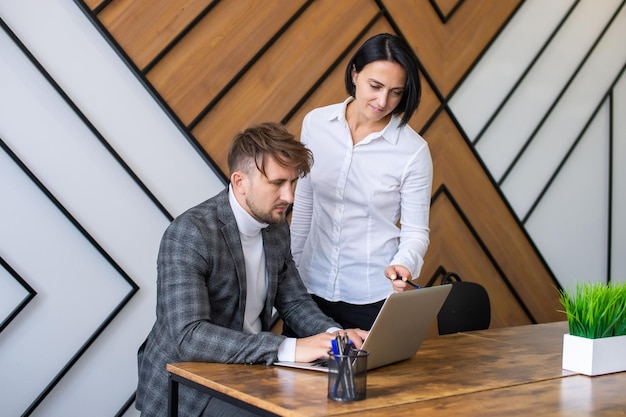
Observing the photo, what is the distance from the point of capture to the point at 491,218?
157 inches

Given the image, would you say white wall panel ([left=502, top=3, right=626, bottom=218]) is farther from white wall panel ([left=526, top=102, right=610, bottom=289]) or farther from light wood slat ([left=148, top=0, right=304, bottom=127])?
light wood slat ([left=148, top=0, right=304, bottom=127])

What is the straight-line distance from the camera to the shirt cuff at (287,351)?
1.78 metres

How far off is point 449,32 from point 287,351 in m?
2.42

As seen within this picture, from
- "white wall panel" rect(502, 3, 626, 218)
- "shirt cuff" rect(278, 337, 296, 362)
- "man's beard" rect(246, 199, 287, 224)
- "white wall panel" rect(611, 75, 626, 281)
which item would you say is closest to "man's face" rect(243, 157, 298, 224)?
"man's beard" rect(246, 199, 287, 224)

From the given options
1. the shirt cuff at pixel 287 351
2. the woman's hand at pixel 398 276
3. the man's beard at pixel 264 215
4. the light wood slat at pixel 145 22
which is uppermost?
the light wood slat at pixel 145 22

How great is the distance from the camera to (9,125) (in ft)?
8.69

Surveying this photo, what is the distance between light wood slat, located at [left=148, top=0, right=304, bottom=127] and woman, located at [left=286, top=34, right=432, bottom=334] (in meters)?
0.68

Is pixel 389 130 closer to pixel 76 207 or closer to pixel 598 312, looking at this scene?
pixel 598 312

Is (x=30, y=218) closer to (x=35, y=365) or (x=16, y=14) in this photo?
(x=35, y=365)

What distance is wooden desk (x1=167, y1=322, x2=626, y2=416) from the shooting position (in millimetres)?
1467

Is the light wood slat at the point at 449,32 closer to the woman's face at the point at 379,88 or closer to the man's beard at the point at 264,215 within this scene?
the woman's face at the point at 379,88

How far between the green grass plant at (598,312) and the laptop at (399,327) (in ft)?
1.03

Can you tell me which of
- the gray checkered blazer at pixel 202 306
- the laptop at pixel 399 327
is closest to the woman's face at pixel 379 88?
the gray checkered blazer at pixel 202 306

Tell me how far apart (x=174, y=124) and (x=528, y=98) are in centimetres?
199
